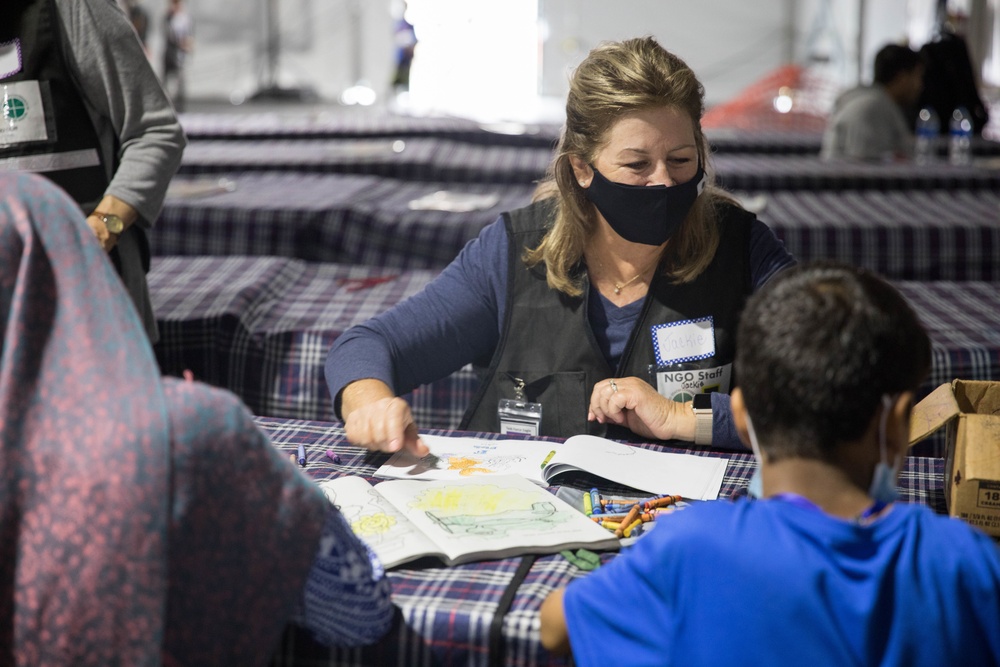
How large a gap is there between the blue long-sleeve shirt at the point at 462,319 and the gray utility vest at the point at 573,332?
0.03m

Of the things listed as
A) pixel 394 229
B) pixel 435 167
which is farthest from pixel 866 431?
pixel 435 167

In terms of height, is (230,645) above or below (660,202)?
below

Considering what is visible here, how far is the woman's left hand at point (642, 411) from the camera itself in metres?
1.85

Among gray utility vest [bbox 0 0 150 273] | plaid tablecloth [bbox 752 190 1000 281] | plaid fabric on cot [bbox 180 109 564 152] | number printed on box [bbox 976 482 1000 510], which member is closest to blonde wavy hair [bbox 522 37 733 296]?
number printed on box [bbox 976 482 1000 510]

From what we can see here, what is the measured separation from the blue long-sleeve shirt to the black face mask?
0.14m

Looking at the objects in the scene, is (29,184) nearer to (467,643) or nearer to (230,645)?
(230,645)

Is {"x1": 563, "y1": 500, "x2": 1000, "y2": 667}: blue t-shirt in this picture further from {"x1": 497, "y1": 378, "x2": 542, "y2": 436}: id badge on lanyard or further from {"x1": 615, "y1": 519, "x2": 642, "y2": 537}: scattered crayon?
{"x1": 497, "y1": 378, "x2": 542, "y2": 436}: id badge on lanyard

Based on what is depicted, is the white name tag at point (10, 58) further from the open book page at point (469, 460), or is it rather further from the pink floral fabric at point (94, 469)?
the pink floral fabric at point (94, 469)

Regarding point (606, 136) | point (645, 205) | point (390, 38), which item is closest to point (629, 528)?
point (645, 205)

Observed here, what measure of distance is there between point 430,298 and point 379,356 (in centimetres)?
19

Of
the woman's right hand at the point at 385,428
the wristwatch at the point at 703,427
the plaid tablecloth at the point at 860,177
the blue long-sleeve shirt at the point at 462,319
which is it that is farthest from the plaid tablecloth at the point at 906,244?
the woman's right hand at the point at 385,428

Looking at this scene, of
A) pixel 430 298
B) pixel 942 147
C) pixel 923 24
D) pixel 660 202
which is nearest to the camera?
pixel 660 202

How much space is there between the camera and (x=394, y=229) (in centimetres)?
398

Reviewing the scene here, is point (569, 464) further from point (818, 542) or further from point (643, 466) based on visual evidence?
point (818, 542)
